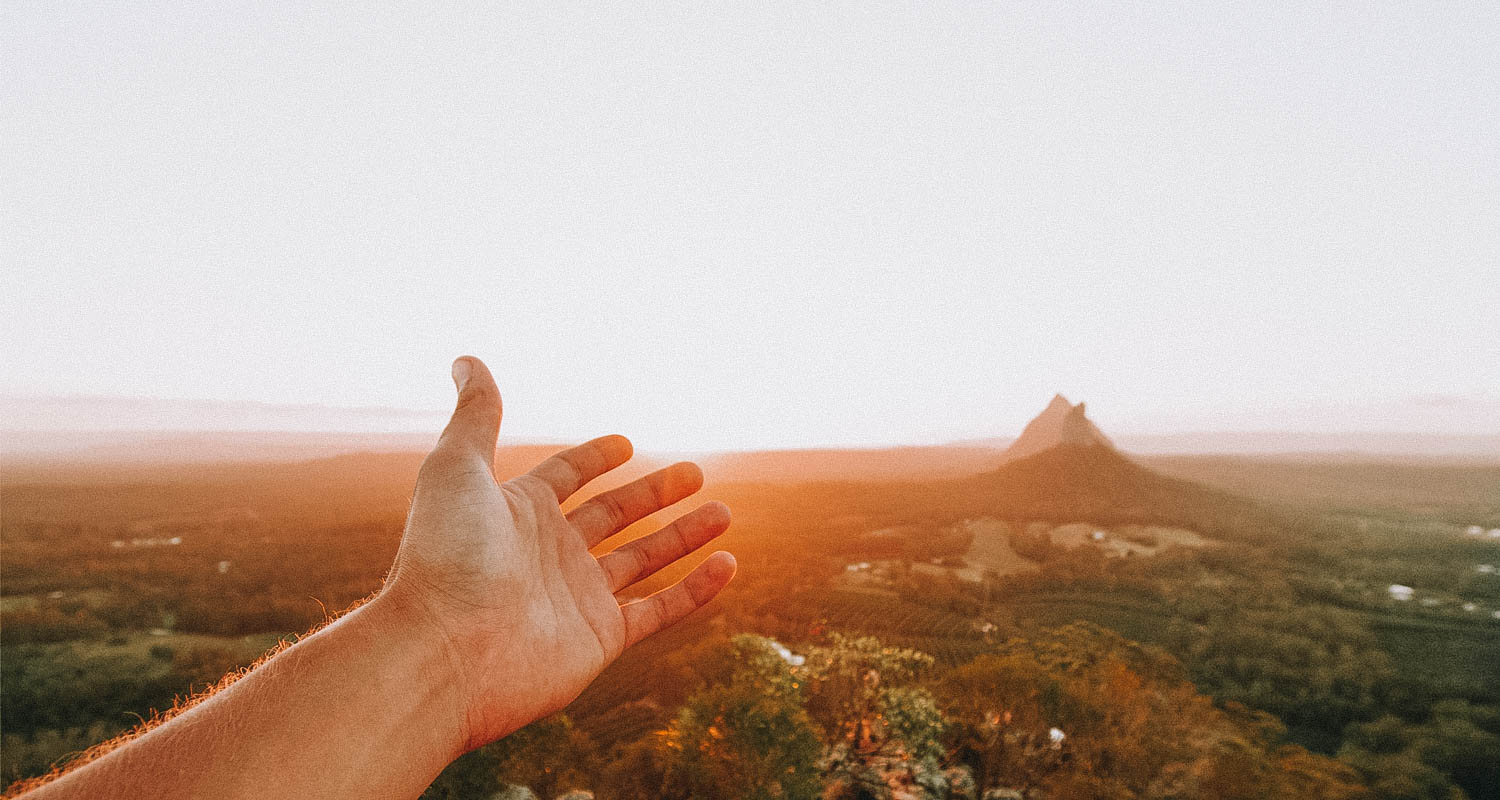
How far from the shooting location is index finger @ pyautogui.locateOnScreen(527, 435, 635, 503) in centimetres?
337

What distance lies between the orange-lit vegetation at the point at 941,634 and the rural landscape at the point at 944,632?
16 centimetres

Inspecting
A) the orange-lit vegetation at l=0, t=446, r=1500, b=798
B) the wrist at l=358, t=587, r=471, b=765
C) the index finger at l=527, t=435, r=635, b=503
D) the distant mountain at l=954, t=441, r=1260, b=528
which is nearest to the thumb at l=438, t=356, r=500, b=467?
the index finger at l=527, t=435, r=635, b=503

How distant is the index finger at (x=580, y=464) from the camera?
3.37m

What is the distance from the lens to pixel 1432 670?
157ft

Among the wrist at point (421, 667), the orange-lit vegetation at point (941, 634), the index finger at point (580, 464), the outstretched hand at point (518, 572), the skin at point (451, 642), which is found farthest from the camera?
the orange-lit vegetation at point (941, 634)

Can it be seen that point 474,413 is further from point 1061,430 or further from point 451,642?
point 1061,430

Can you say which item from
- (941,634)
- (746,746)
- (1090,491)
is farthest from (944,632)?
(1090,491)

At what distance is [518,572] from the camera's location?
Answer: 2859mm

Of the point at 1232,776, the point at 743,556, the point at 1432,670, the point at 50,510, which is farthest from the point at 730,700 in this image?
the point at 50,510

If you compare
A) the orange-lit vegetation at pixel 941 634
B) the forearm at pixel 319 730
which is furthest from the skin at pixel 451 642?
the orange-lit vegetation at pixel 941 634

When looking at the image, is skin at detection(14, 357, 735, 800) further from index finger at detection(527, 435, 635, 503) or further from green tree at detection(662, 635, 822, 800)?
green tree at detection(662, 635, 822, 800)

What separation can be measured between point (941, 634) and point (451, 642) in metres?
50.5

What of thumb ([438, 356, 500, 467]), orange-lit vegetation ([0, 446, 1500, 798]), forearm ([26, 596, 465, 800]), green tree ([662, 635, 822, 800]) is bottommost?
orange-lit vegetation ([0, 446, 1500, 798])

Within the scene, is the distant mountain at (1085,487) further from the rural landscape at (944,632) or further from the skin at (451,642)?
the skin at (451,642)
